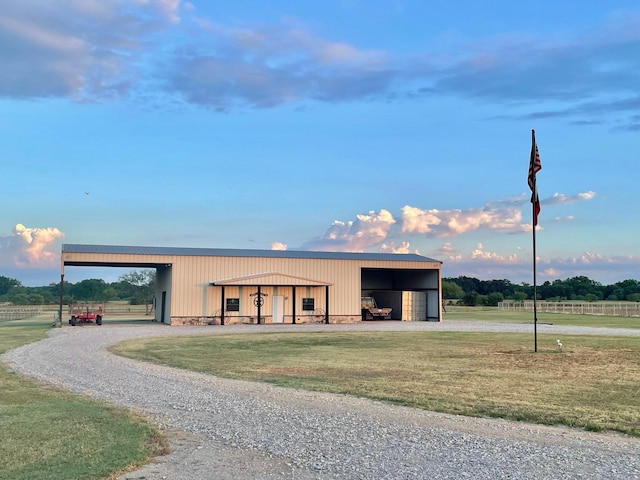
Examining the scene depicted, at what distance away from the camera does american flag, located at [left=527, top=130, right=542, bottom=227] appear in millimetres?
22125

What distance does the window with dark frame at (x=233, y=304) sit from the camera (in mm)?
40344

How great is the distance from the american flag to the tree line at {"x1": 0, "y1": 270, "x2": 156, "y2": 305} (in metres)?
54.1

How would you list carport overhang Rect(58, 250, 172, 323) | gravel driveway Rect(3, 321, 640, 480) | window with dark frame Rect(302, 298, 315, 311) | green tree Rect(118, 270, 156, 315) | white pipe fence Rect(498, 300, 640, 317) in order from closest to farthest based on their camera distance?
gravel driveway Rect(3, 321, 640, 480), carport overhang Rect(58, 250, 172, 323), window with dark frame Rect(302, 298, 315, 311), white pipe fence Rect(498, 300, 640, 317), green tree Rect(118, 270, 156, 315)

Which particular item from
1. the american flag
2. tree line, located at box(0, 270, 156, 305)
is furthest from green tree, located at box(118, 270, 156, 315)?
the american flag

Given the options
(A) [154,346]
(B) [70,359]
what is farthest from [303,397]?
(A) [154,346]

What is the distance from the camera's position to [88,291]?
126375 mm

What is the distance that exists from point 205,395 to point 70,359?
858cm

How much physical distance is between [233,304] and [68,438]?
32081 mm

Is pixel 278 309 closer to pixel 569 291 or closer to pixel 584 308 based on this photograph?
pixel 584 308

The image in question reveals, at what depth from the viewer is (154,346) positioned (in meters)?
24.2

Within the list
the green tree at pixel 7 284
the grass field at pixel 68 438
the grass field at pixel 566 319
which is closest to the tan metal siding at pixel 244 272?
the grass field at pixel 566 319

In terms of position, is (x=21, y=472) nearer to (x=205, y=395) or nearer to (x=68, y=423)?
(x=68, y=423)

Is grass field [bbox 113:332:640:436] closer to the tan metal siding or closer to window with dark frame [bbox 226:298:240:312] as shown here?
the tan metal siding

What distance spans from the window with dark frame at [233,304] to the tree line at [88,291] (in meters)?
31.6
